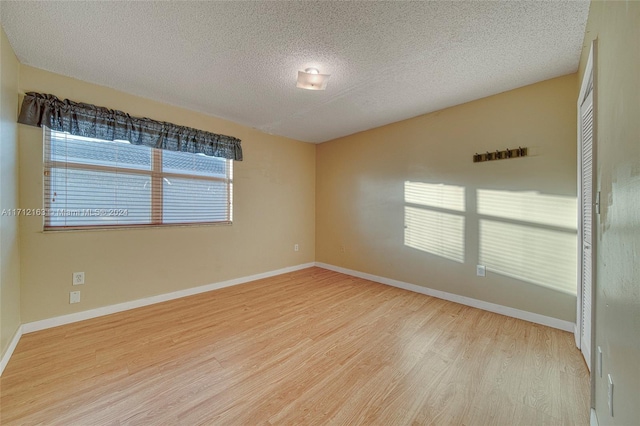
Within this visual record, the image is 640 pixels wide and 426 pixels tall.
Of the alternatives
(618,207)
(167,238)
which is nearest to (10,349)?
(167,238)

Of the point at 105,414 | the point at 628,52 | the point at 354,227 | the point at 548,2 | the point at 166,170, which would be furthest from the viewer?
the point at 354,227

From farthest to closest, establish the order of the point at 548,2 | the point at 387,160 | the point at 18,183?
1. the point at 387,160
2. the point at 18,183
3. the point at 548,2

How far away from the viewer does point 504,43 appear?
188 centimetres

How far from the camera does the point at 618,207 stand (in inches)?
37.9

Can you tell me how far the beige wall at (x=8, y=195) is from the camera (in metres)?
1.79

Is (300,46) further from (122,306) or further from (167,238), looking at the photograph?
(122,306)

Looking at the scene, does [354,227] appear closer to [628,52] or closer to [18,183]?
[628,52]

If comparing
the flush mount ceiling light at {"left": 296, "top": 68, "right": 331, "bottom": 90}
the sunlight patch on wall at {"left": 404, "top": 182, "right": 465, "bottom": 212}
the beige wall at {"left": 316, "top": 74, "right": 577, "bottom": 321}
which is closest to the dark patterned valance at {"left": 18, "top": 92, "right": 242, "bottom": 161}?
the flush mount ceiling light at {"left": 296, "top": 68, "right": 331, "bottom": 90}

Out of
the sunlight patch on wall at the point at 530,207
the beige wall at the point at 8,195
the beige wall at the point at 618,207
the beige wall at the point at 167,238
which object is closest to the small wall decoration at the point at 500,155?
the sunlight patch on wall at the point at 530,207

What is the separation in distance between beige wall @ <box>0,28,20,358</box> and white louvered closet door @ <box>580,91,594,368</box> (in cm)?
440

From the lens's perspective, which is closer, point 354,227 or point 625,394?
point 625,394

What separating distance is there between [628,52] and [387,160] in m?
2.91

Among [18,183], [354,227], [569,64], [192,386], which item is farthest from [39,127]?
[569,64]

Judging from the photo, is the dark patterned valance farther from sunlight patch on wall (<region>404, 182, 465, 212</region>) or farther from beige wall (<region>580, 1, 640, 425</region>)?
beige wall (<region>580, 1, 640, 425</region>)
